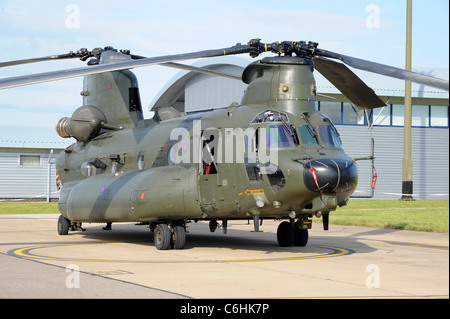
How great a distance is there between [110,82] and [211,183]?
7927 millimetres

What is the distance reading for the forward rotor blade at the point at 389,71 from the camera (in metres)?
6.85

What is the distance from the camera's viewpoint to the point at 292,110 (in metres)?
14.0

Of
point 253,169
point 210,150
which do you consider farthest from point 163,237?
point 253,169

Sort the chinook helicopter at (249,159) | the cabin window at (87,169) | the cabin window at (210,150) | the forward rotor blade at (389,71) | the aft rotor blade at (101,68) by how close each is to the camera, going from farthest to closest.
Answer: the cabin window at (87,169), the cabin window at (210,150), the chinook helicopter at (249,159), the aft rotor blade at (101,68), the forward rotor blade at (389,71)

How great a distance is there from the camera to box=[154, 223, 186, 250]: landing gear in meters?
14.8

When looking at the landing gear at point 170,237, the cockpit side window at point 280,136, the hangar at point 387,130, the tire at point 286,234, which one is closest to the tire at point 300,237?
the tire at point 286,234

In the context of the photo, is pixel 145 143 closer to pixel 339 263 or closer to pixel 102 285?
pixel 339 263

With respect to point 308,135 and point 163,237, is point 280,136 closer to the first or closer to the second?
point 308,135

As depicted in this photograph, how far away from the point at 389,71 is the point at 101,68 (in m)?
5.57

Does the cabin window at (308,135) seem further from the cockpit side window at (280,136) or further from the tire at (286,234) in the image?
the tire at (286,234)

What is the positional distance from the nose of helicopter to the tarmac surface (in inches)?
59.3

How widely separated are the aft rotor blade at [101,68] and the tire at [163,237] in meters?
4.29

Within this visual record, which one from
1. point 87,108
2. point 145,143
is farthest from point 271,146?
point 87,108

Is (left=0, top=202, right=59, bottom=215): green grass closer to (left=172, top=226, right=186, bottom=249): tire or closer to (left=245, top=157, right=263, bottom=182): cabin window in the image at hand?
(left=172, top=226, right=186, bottom=249): tire
